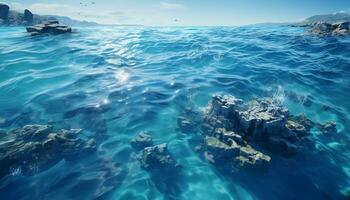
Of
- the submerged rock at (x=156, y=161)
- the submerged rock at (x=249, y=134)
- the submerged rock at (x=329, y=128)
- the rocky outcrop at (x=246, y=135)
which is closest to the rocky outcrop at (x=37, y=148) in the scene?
the submerged rock at (x=156, y=161)

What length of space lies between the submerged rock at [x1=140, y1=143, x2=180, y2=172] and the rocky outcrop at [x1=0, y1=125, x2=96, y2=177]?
201cm

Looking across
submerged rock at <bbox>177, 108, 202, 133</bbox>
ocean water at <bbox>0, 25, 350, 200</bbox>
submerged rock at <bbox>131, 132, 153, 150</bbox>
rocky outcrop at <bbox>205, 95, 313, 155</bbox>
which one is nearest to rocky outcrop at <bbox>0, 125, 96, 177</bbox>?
ocean water at <bbox>0, 25, 350, 200</bbox>

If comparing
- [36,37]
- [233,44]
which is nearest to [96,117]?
[233,44]

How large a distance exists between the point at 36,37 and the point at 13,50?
24.1ft

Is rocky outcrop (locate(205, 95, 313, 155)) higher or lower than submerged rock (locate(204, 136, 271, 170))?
higher

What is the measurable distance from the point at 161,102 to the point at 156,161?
4663 millimetres

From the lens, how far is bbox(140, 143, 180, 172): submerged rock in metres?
7.84

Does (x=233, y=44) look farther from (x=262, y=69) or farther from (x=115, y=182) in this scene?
(x=115, y=182)

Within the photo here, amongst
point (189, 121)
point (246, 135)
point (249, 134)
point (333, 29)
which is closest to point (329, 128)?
point (249, 134)

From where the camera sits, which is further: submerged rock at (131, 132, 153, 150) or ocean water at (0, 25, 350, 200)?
submerged rock at (131, 132, 153, 150)

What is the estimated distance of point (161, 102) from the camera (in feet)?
40.1

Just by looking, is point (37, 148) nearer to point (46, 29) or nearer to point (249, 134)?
point (249, 134)

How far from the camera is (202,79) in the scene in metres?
15.0

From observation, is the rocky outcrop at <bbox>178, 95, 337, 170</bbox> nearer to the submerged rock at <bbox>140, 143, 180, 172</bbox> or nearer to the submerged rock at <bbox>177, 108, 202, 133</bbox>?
the submerged rock at <bbox>177, 108, 202, 133</bbox>
